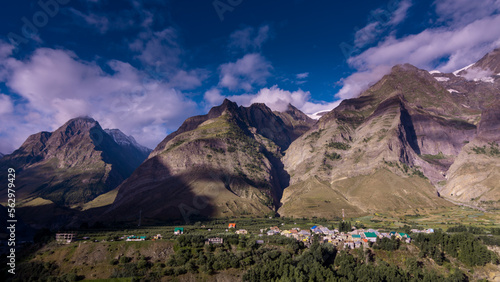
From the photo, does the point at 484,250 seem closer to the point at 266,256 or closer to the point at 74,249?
the point at 266,256

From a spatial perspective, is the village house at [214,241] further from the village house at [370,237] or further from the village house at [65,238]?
the village house at [370,237]

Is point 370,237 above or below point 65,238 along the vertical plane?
below

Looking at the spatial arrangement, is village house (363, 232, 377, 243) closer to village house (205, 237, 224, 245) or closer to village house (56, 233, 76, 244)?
village house (205, 237, 224, 245)

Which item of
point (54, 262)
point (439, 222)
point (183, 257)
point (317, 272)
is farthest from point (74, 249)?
point (439, 222)

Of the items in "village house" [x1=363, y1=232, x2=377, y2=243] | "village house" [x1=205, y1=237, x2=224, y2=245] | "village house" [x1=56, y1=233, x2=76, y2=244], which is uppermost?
"village house" [x1=56, y1=233, x2=76, y2=244]

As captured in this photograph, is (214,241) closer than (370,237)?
Yes

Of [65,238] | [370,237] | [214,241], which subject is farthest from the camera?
[370,237]

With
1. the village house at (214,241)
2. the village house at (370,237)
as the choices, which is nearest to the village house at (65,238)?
the village house at (214,241)

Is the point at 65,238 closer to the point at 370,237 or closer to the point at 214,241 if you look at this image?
the point at 214,241

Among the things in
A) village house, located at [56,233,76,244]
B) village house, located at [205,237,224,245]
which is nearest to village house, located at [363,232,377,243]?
village house, located at [205,237,224,245]

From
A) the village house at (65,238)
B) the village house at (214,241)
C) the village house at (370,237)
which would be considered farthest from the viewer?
the village house at (370,237)

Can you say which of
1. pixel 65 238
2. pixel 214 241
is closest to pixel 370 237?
pixel 214 241

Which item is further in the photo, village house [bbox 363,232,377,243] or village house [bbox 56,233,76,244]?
village house [bbox 363,232,377,243]
